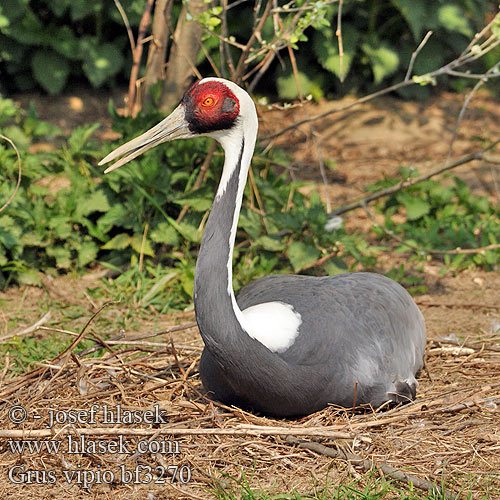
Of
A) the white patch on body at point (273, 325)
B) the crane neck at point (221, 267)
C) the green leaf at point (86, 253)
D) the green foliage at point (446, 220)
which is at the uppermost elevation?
the crane neck at point (221, 267)

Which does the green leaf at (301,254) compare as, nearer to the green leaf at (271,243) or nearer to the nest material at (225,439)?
the green leaf at (271,243)

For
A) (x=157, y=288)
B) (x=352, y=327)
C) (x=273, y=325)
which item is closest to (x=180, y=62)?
(x=157, y=288)

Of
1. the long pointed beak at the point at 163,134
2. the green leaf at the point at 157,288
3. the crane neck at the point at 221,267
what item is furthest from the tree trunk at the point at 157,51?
the crane neck at the point at 221,267

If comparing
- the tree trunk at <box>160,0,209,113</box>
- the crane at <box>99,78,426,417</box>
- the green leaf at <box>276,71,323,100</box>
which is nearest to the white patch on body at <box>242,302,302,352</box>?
the crane at <box>99,78,426,417</box>

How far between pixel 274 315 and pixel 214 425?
589 millimetres

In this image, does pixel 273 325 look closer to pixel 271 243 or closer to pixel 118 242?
pixel 271 243

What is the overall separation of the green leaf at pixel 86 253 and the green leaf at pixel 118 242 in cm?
9

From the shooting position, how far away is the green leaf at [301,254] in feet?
18.2

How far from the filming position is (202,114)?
3.67 metres

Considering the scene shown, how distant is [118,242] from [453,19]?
5326 mm

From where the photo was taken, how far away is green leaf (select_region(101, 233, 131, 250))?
5996 mm

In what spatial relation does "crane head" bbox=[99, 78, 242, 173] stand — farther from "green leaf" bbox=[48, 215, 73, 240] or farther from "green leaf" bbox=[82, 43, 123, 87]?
"green leaf" bbox=[82, 43, 123, 87]

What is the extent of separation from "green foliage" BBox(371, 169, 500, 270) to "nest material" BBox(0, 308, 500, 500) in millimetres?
2128

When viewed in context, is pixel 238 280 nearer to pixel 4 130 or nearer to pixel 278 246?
pixel 278 246
